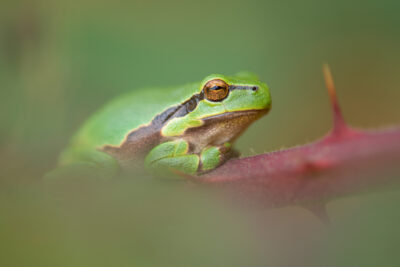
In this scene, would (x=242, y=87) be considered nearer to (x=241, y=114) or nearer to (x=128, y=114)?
(x=241, y=114)

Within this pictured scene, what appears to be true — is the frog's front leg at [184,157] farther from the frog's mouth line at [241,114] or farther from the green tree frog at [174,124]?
the frog's mouth line at [241,114]

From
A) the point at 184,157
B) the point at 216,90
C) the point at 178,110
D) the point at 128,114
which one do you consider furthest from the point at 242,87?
the point at 128,114

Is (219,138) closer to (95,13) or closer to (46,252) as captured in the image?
(95,13)

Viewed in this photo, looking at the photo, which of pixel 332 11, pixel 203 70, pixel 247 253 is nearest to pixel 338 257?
pixel 247 253

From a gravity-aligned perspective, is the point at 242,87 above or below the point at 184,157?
above

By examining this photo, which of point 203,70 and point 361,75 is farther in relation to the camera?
point 361,75

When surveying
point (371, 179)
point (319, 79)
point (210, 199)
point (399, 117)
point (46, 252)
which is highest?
point (319, 79)

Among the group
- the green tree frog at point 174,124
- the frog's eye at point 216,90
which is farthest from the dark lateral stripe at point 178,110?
the frog's eye at point 216,90
